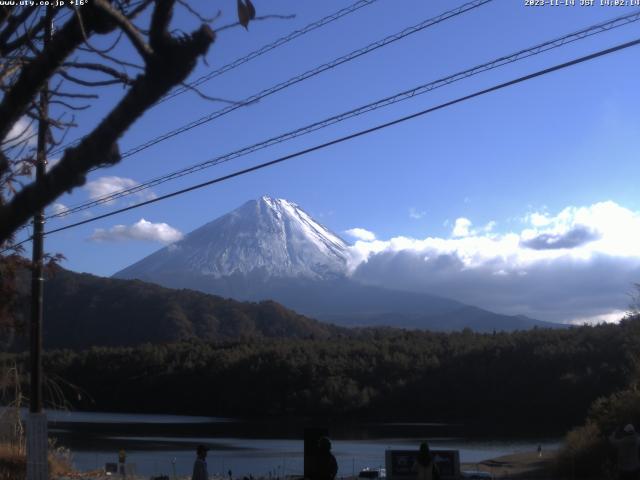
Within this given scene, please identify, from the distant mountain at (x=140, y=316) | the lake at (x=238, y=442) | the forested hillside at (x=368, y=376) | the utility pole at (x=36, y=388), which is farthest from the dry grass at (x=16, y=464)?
the distant mountain at (x=140, y=316)

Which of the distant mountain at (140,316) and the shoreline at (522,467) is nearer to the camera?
the shoreline at (522,467)

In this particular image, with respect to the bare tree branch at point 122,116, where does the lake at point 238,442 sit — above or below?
below

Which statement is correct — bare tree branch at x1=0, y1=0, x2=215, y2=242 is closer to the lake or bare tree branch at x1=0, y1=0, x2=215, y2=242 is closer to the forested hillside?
the lake

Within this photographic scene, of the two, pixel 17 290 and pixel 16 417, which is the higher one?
pixel 17 290

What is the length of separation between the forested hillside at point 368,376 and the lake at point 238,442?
3825 millimetres

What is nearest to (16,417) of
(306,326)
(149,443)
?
(149,443)

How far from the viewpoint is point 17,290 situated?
13758mm

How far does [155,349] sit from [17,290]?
7618cm

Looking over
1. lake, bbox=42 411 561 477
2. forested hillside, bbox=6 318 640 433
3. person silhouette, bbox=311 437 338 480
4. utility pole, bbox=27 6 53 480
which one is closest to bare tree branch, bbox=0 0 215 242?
person silhouette, bbox=311 437 338 480

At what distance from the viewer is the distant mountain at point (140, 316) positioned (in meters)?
117

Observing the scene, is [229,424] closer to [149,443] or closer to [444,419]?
[444,419]

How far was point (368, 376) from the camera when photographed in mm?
82875

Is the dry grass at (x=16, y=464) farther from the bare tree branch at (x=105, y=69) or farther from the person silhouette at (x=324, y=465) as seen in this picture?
the bare tree branch at (x=105, y=69)

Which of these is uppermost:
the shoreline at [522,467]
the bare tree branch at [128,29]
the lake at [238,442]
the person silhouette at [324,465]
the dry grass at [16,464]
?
the bare tree branch at [128,29]
